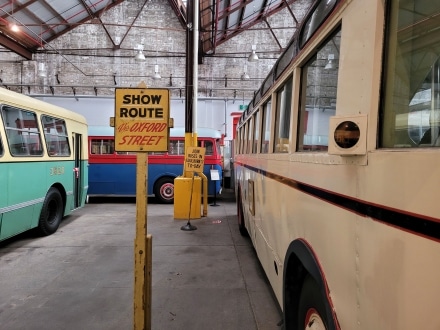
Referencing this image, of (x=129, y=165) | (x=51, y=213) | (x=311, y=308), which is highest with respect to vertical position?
(x=129, y=165)

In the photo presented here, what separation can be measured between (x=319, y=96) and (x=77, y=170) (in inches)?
270

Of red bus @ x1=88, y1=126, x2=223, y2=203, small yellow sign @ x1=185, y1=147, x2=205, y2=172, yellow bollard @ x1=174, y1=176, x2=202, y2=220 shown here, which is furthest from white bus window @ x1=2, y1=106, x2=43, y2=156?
red bus @ x1=88, y1=126, x2=223, y2=203

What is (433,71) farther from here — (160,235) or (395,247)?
(160,235)

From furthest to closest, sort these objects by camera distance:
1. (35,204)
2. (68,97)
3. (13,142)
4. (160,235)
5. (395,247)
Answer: (68,97) → (160,235) → (35,204) → (13,142) → (395,247)

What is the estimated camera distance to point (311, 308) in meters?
1.93

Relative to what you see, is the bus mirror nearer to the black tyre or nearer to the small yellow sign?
the black tyre

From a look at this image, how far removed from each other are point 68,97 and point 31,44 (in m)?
2.84

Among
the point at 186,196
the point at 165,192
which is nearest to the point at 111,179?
the point at 165,192

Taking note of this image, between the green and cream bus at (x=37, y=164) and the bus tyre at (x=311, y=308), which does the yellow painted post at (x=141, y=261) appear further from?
the green and cream bus at (x=37, y=164)

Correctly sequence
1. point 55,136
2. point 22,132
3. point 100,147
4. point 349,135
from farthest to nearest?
point 100,147, point 55,136, point 22,132, point 349,135

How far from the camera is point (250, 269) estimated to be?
461 centimetres

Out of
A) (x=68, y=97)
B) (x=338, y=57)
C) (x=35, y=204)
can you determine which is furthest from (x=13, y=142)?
(x=68, y=97)

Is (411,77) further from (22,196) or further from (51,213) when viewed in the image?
(51,213)

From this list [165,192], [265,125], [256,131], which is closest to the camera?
[265,125]
